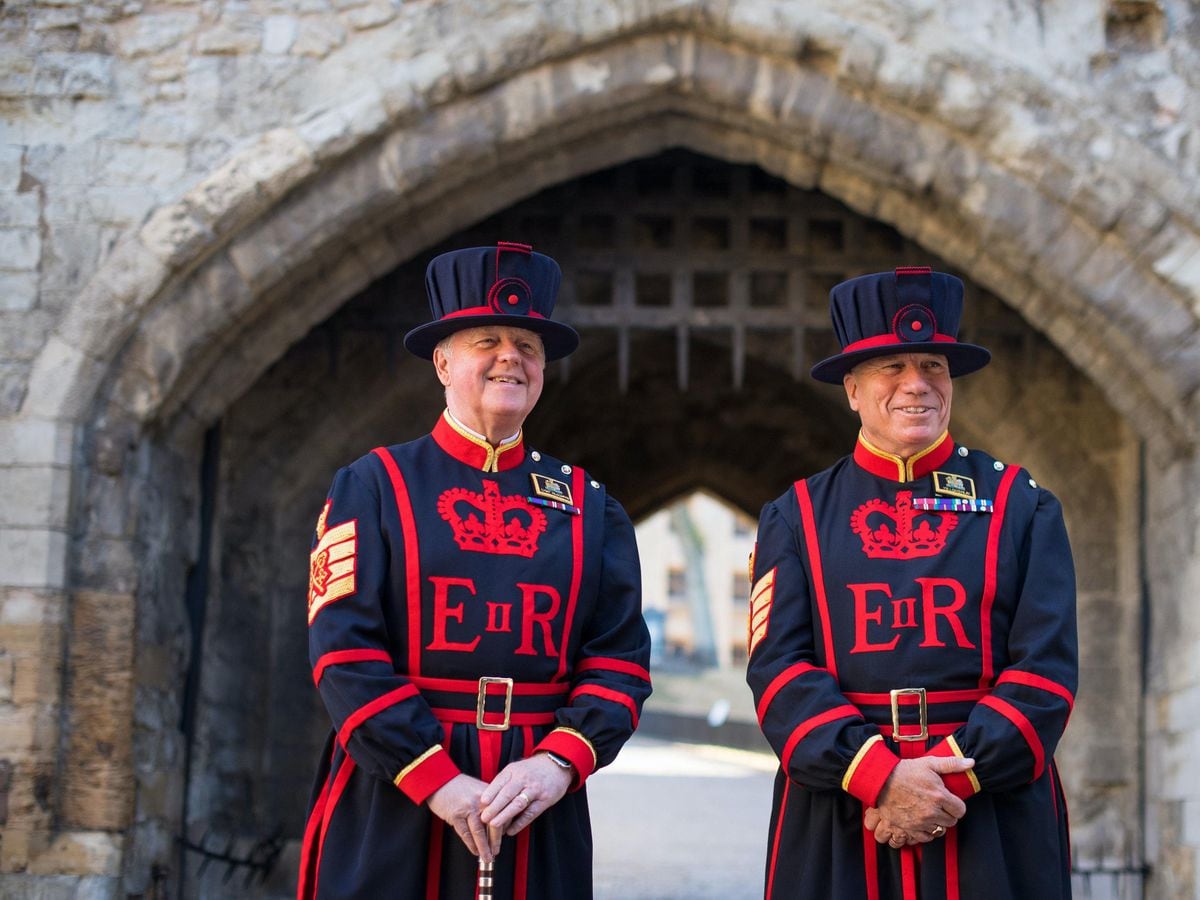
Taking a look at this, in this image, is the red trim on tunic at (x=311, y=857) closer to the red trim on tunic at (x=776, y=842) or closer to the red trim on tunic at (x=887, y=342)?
the red trim on tunic at (x=776, y=842)

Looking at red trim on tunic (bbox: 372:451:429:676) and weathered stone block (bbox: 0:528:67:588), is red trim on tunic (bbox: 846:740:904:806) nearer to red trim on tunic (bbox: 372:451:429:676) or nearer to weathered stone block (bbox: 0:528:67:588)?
red trim on tunic (bbox: 372:451:429:676)

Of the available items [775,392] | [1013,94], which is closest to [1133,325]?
[1013,94]

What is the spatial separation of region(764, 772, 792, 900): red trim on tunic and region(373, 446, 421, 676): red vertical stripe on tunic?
76 cm

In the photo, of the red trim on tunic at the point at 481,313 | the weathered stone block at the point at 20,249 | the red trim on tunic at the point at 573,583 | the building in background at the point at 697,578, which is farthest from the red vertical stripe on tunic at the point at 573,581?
the building in background at the point at 697,578

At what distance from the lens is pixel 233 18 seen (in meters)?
5.77

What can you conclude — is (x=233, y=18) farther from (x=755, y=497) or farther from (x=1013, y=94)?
(x=755, y=497)

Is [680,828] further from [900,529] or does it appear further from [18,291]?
[900,529]

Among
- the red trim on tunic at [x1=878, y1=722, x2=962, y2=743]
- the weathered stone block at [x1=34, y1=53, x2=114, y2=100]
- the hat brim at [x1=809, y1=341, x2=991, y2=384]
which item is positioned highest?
the weathered stone block at [x1=34, y1=53, x2=114, y2=100]

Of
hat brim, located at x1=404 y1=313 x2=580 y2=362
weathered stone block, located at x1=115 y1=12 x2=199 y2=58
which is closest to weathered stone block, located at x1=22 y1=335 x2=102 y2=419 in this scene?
weathered stone block, located at x1=115 y1=12 x2=199 y2=58

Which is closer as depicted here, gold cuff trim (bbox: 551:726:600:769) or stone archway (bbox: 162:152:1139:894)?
gold cuff trim (bbox: 551:726:600:769)

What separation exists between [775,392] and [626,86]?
16.0 ft

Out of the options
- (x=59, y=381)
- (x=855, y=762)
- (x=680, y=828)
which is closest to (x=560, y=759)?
(x=855, y=762)

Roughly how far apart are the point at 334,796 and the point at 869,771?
99 cm

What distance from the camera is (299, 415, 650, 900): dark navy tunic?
2.99 m
